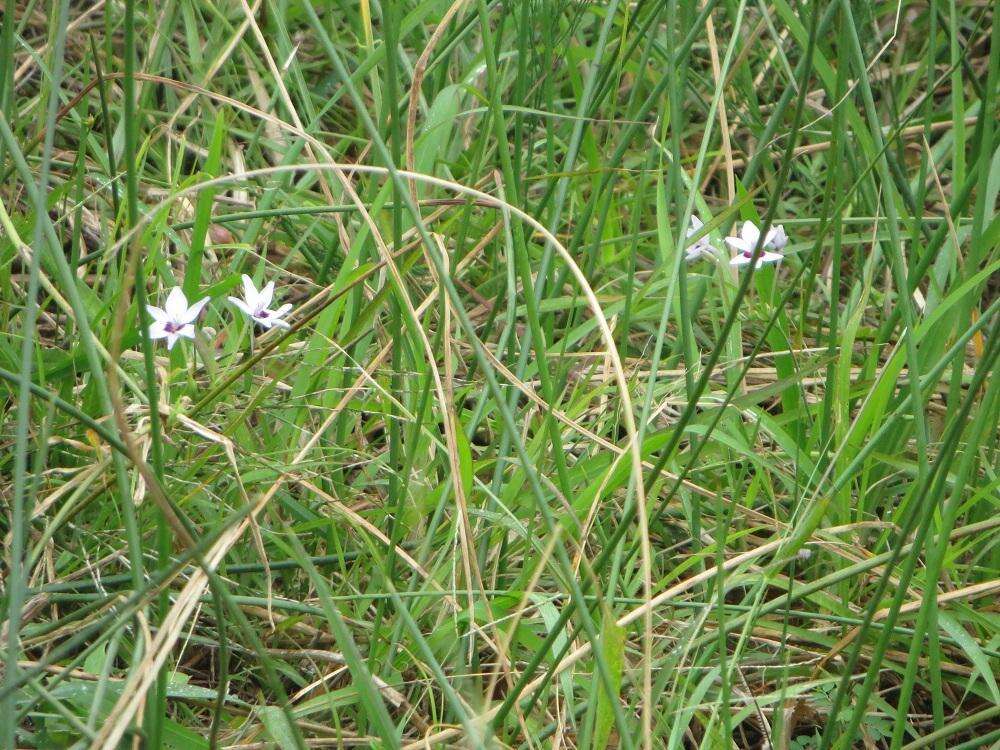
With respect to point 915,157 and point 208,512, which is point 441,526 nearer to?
point 208,512

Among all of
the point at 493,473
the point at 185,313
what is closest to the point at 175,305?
the point at 185,313

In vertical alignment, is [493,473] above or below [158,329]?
below

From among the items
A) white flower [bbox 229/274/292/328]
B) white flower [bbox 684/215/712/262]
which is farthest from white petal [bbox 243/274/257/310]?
white flower [bbox 684/215/712/262]

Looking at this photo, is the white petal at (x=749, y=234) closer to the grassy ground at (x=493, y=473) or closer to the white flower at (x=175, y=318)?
the grassy ground at (x=493, y=473)

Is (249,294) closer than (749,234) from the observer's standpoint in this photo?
Yes

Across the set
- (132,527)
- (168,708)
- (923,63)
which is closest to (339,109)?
(923,63)

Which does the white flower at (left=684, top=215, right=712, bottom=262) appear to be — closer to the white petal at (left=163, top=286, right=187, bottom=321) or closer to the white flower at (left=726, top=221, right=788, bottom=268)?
the white flower at (left=726, top=221, right=788, bottom=268)

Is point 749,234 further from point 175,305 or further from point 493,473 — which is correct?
point 175,305
